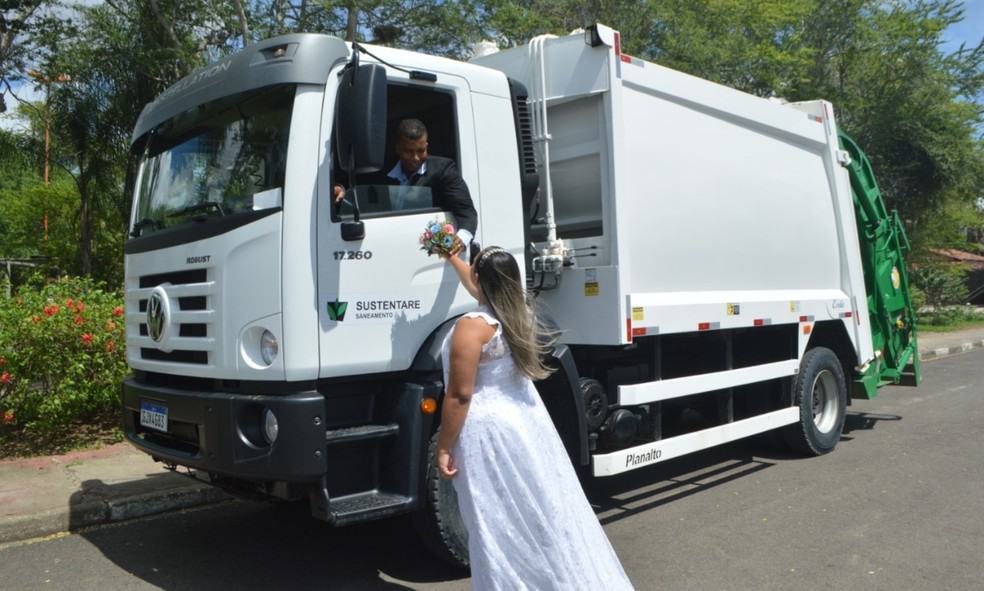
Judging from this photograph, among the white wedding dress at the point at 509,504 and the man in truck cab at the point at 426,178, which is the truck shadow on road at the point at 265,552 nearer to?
the white wedding dress at the point at 509,504

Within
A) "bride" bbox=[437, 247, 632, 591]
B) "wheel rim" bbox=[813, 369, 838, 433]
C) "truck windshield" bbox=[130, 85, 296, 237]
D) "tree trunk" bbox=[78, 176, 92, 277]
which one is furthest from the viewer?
"tree trunk" bbox=[78, 176, 92, 277]

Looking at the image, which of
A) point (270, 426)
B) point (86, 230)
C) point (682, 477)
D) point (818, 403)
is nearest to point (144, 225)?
point (270, 426)

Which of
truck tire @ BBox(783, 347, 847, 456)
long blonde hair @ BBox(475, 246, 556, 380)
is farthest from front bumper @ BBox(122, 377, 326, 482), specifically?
truck tire @ BBox(783, 347, 847, 456)

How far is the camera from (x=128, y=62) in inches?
422

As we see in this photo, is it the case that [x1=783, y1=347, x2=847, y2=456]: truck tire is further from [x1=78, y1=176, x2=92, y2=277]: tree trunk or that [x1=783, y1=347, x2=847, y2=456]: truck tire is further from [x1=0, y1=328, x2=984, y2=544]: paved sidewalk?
[x1=78, y1=176, x2=92, y2=277]: tree trunk

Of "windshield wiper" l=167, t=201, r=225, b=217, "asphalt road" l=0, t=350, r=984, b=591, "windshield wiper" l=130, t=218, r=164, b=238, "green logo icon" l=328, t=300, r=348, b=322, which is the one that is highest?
"windshield wiper" l=167, t=201, r=225, b=217

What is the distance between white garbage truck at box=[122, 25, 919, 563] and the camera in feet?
12.4

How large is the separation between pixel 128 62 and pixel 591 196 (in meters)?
8.26

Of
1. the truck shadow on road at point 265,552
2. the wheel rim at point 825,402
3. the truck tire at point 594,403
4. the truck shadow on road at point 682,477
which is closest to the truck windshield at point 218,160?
the truck shadow on road at point 265,552

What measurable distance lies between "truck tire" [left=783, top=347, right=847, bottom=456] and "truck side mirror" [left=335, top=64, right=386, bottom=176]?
4.63 metres

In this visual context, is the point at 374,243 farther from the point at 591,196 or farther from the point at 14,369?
the point at 14,369

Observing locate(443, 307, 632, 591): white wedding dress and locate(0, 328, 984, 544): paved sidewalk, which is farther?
locate(0, 328, 984, 544): paved sidewalk

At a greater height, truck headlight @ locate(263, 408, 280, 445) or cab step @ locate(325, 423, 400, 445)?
truck headlight @ locate(263, 408, 280, 445)

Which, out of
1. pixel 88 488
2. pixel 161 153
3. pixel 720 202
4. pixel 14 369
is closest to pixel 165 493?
pixel 88 488
